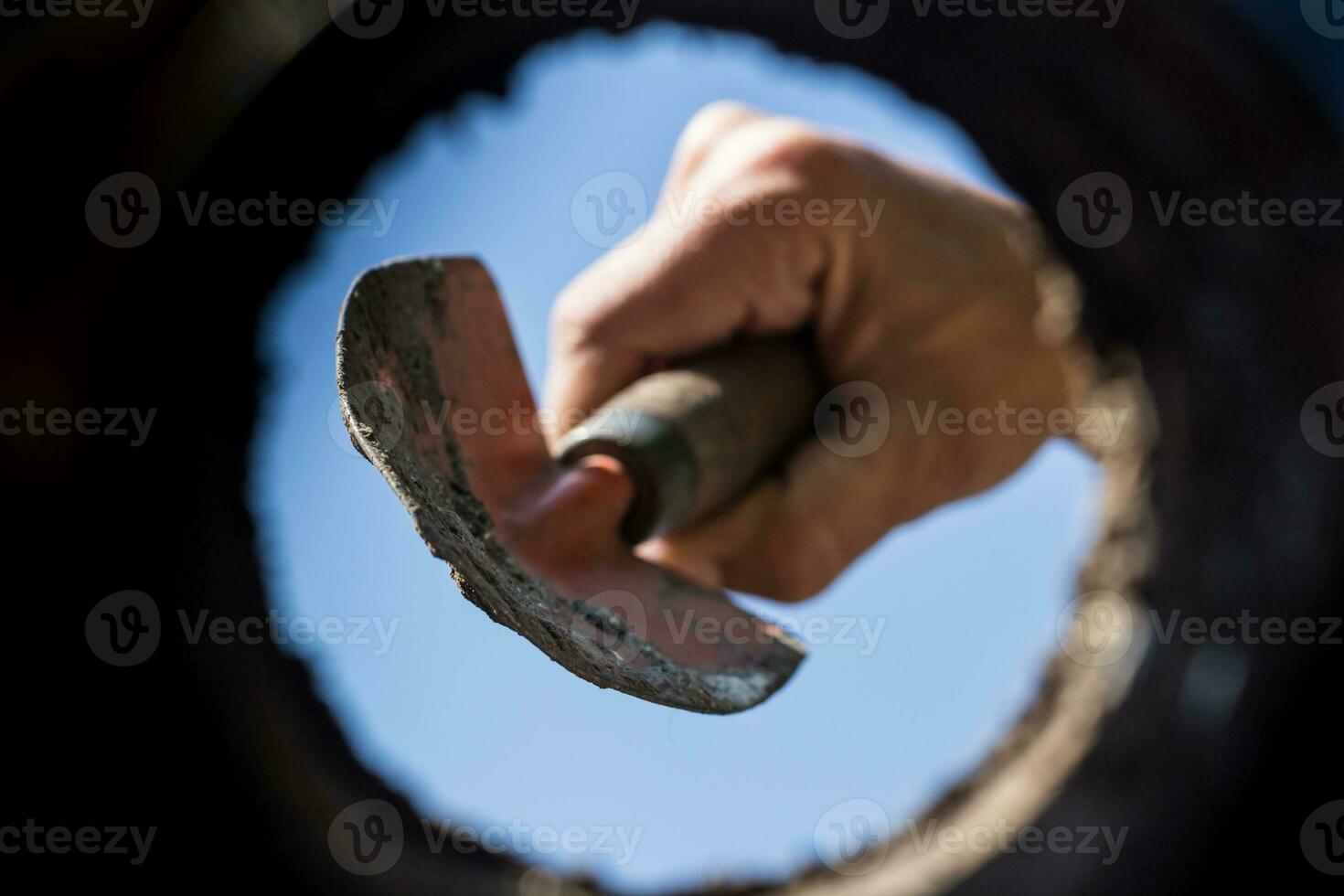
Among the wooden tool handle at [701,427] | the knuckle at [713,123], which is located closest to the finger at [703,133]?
the knuckle at [713,123]

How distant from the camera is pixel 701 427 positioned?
1692 millimetres

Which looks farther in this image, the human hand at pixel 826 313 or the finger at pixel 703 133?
the finger at pixel 703 133

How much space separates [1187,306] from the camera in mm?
1896

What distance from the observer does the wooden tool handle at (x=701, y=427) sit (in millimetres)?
1525

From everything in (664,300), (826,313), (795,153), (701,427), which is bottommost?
(701,427)

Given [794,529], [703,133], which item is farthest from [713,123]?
[794,529]

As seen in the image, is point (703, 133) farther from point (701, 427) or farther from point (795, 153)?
point (701, 427)

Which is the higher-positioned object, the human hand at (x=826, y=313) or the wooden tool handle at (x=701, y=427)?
the human hand at (x=826, y=313)

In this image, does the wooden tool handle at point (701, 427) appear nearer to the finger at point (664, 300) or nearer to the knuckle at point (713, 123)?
the finger at point (664, 300)

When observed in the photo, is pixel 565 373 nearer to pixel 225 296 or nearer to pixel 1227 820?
pixel 225 296

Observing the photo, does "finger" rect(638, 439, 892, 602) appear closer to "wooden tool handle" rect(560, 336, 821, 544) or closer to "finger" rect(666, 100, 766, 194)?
"wooden tool handle" rect(560, 336, 821, 544)

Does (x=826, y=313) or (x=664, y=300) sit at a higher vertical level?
(x=826, y=313)

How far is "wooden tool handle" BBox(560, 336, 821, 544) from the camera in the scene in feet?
5.00

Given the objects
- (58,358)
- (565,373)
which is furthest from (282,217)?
(565,373)
